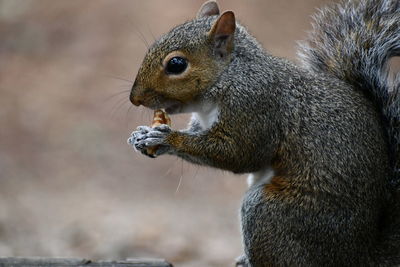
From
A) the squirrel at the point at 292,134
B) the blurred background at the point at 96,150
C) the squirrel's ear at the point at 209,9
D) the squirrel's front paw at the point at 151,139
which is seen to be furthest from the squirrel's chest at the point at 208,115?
the blurred background at the point at 96,150

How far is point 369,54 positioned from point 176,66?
69cm

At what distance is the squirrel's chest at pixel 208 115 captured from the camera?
3051mm

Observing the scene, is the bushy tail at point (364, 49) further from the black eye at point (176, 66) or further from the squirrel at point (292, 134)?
the black eye at point (176, 66)

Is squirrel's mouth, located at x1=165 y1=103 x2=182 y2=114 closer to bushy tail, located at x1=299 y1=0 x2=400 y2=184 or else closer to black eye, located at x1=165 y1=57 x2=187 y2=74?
black eye, located at x1=165 y1=57 x2=187 y2=74

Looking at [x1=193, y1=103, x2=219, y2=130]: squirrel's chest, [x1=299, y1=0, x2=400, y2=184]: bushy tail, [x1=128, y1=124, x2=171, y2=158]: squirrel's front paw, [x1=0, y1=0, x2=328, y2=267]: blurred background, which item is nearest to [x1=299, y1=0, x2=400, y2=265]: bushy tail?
[x1=299, y1=0, x2=400, y2=184]: bushy tail

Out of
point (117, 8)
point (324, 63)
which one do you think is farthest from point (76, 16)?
point (324, 63)

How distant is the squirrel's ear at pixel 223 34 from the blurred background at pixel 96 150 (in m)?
1.47

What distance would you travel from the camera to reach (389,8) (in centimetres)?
317

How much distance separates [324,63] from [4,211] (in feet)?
10.3

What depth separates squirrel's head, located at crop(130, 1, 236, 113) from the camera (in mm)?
3020

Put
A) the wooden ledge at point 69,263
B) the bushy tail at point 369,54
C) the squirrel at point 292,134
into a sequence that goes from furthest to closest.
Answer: the wooden ledge at point 69,263 < the bushy tail at point 369,54 < the squirrel at point 292,134

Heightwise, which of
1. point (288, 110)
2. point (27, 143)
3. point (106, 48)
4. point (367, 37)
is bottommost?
point (288, 110)

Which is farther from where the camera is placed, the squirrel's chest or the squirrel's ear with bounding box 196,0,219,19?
the squirrel's ear with bounding box 196,0,219,19

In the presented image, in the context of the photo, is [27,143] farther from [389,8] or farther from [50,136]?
[389,8]
